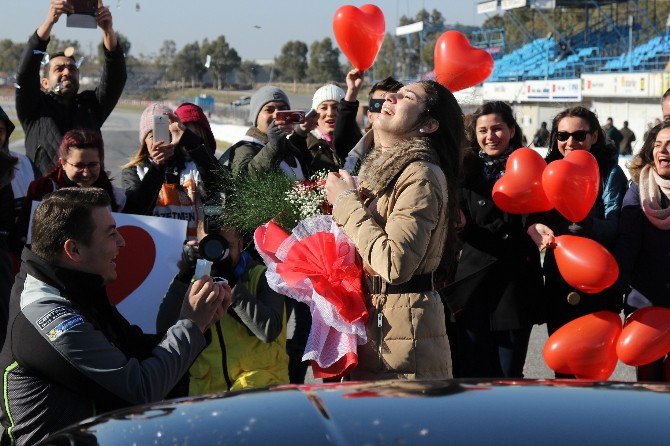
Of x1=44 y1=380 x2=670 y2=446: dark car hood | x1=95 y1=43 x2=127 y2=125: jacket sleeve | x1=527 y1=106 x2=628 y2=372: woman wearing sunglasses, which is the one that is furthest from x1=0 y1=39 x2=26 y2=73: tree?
x1=44 y1=380 x2=670 y2=446: dark car hood

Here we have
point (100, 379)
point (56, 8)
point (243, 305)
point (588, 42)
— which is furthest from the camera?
point (588, 42)

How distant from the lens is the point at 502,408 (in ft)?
6.83

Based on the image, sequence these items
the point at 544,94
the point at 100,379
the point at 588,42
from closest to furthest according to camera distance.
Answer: the point at 100,379
the point at 544,94
the point at 588,42

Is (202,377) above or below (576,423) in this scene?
below

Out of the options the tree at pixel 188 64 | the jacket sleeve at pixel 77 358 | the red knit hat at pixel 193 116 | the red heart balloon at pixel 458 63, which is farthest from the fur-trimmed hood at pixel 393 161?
the tree at pixel 188 64

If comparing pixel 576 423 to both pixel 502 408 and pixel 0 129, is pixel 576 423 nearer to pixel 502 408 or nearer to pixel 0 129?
pixel 502 408

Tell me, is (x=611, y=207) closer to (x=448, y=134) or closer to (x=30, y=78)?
(x=448, y=134)

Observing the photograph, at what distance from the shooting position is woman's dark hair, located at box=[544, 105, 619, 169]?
525 centimetres

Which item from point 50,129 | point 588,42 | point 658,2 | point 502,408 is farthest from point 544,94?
point 502,408

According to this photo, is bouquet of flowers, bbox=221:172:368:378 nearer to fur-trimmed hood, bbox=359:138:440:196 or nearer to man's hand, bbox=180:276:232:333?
fur-trimmed hood, bbox=359:138:440:196

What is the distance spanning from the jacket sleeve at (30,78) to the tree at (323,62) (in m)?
78.6

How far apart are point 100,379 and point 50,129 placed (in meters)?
3.12

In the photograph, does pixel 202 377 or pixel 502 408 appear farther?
pixel 202 377

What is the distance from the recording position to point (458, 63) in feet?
16.5
